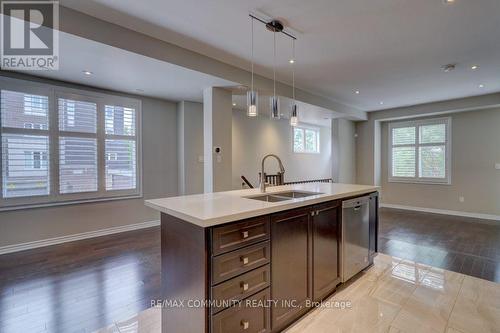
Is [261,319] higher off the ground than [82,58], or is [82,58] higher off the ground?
[82,58]

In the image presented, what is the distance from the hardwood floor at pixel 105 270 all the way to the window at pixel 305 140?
11.8ft

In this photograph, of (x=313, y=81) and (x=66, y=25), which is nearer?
(x=66, y=25)

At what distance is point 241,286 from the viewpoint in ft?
5.14

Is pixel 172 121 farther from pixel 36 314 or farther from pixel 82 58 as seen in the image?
pixel 36 314

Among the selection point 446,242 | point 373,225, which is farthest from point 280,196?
point 446,242

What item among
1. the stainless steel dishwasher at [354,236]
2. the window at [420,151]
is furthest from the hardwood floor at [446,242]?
the window at [420,151]

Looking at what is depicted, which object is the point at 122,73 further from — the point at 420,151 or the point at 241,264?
the point at 420,151

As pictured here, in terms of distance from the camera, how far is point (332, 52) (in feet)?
10.4

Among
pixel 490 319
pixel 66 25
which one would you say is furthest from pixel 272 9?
pixel 490 319

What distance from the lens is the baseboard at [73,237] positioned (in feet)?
11.1

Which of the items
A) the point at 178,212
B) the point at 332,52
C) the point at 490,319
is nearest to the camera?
the point at 178,212

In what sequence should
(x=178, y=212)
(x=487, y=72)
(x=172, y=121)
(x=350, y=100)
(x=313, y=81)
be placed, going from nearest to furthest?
(x=178, y=212) → (x=487, y=72) → (x=313, y=81) → (x=172, y=121) → (x=350, y=100)

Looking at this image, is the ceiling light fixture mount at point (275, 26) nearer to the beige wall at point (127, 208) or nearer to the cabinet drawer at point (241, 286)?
the cabinet drawer at point (241, 286)

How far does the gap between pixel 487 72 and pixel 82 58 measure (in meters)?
5.88
